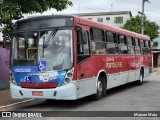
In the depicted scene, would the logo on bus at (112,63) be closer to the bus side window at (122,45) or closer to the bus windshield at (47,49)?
the bus side window at (122,45)

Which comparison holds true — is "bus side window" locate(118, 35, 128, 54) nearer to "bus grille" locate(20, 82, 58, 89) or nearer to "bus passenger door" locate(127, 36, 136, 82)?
"bus passenger door" locate(127, 36, 136, 82)

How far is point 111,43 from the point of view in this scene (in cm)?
1473

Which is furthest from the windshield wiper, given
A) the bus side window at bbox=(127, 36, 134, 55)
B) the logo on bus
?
the bus side window at bbox=(127, 36, 134, 55)

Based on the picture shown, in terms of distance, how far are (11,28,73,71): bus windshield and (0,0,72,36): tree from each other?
1916mm

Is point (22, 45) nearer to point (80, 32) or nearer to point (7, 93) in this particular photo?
point (80, 32)

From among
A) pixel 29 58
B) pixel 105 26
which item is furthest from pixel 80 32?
pixel 105 26

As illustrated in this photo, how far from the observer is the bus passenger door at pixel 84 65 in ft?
36.7

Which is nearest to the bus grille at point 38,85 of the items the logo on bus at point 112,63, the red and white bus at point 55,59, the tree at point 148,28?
the red and white bus at point 55,59

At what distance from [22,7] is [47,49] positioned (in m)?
3.15

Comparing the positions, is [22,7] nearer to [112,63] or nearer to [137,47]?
[112,63]

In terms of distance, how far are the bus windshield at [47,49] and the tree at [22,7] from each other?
1916mm

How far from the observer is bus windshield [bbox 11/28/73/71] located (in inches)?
425

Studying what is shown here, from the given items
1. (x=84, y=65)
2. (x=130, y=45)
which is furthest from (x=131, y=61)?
(x=84, y=65)

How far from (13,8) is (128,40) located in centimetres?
670
